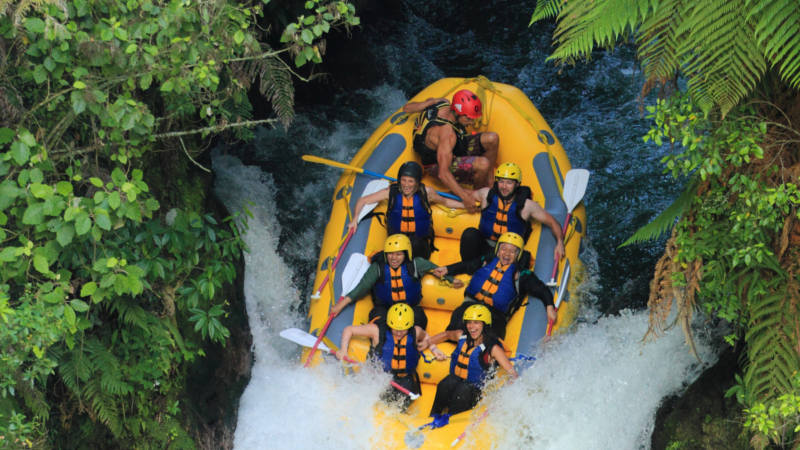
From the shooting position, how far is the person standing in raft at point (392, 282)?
16.7 feet

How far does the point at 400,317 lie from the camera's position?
4758 millimetres

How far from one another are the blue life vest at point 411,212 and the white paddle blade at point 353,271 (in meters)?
0.35

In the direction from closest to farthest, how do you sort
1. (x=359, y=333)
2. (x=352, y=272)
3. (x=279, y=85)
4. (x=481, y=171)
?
(x=279, y=85) → (x=359, y=333) → (x=352, y=272) → (x=481, y=171)

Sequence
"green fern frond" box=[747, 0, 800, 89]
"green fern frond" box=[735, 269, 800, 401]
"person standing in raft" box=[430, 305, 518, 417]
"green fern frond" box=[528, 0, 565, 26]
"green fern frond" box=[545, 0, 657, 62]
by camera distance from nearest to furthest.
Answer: "green fern frond" box=[747, 0, 800, 89]
"green fern frond" box=[545, 0, 657, 62]
"green fern frond" box=[735, 269, 800, 401]
"green fern frond" box=[528, 0, 565, 26]
"person standing in raft" box=[430, 305, 518, 417]

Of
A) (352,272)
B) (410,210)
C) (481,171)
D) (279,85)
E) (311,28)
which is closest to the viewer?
(311,28)

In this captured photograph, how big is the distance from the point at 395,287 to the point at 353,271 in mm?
320

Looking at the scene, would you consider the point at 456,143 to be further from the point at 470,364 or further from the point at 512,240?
the point at 470,364

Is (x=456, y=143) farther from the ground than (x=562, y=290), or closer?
farther from the ground

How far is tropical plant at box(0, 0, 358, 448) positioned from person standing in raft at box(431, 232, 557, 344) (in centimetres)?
152

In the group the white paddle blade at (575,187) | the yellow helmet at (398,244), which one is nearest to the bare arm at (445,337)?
the yellow helmet at (398,244)

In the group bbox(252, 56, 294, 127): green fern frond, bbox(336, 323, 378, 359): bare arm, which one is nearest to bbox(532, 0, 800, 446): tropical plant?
bbox(252, 56, 294, 127): green fern frond

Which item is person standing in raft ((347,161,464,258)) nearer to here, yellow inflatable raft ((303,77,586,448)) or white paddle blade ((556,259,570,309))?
yellow inflatable raft ((303,77,586,448))

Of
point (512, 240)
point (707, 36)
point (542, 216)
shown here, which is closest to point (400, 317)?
point (512, 240)

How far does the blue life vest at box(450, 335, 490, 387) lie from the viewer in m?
4.65
